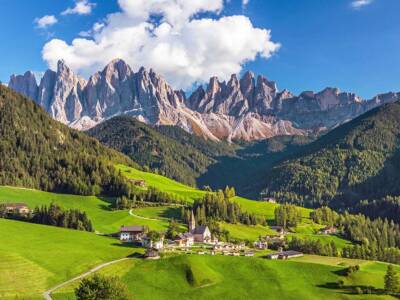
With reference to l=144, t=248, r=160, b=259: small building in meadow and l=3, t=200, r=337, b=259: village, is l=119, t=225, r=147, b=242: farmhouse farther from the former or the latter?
l=144, t=248, r=160, b=259: small building in meadow

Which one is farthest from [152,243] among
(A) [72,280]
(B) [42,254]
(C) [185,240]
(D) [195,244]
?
(A) [72,280]

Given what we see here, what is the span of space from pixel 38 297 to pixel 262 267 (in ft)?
187

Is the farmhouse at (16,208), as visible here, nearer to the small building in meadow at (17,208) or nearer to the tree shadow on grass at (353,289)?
the small building in meadow at (17,208)

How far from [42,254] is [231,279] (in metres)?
48.9

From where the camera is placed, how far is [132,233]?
16888 centimetres

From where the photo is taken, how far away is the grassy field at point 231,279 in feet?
376

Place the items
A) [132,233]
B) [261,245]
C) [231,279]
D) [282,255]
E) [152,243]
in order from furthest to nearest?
[261,245]
[132,233]
[282,255]
[152,243]
[231,279]

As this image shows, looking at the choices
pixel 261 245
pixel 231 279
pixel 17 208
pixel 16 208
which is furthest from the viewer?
pixel 17 208

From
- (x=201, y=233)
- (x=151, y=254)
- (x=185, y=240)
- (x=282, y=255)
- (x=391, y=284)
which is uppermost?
(x=201, y=233)

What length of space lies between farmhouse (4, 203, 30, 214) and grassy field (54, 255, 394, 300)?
72.8 meters

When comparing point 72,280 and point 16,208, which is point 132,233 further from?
point 72,280

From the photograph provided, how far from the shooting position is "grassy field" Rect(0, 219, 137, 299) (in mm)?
109438

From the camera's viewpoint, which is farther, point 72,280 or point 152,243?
point 152,243

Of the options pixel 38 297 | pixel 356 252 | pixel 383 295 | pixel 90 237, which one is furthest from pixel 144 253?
pixel 356 252
